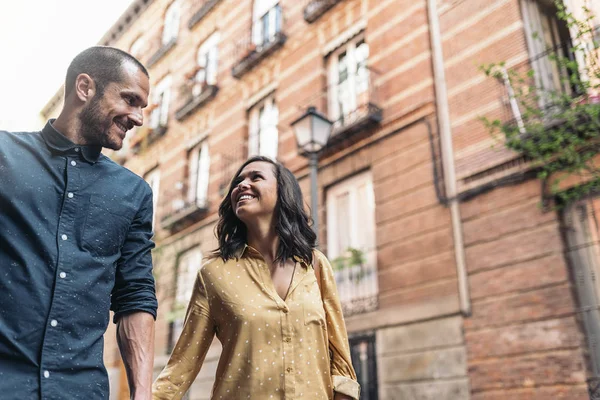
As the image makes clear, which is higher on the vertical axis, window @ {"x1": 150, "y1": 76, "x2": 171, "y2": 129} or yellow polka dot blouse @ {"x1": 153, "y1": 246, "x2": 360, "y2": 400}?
window @ {"x1": 150, "y1": 76, "x2": 171, "y2": 129}

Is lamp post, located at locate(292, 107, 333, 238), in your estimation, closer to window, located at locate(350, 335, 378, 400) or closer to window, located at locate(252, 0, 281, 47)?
window, located at locate(350, 335, 378, 400)

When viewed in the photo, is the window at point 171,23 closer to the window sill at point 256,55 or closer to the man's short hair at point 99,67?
the window sill at point 256,55

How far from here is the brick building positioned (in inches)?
319

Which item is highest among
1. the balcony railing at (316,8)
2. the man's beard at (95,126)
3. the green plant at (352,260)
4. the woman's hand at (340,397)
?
the balcony railing at (316,8)

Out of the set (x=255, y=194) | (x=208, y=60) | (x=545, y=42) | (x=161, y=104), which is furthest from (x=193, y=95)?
(x=255, y=194)

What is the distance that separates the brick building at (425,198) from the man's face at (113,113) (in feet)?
Result: 22.3

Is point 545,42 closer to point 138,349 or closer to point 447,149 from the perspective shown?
point 447,149

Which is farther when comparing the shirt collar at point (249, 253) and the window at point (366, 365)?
the window at point (366, 365)

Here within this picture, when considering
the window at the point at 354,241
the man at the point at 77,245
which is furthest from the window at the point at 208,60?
the man at the point at 77,245

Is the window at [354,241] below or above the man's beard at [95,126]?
above

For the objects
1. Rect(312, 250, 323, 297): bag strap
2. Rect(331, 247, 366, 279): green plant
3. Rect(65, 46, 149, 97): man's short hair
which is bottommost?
Rect(312, 250, 323, 297): bag strap

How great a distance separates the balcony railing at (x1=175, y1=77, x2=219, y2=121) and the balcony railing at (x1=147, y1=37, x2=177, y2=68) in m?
2.25

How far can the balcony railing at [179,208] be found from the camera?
52.9ft

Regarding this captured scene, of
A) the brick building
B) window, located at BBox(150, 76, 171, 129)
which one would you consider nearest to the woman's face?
the brick building
